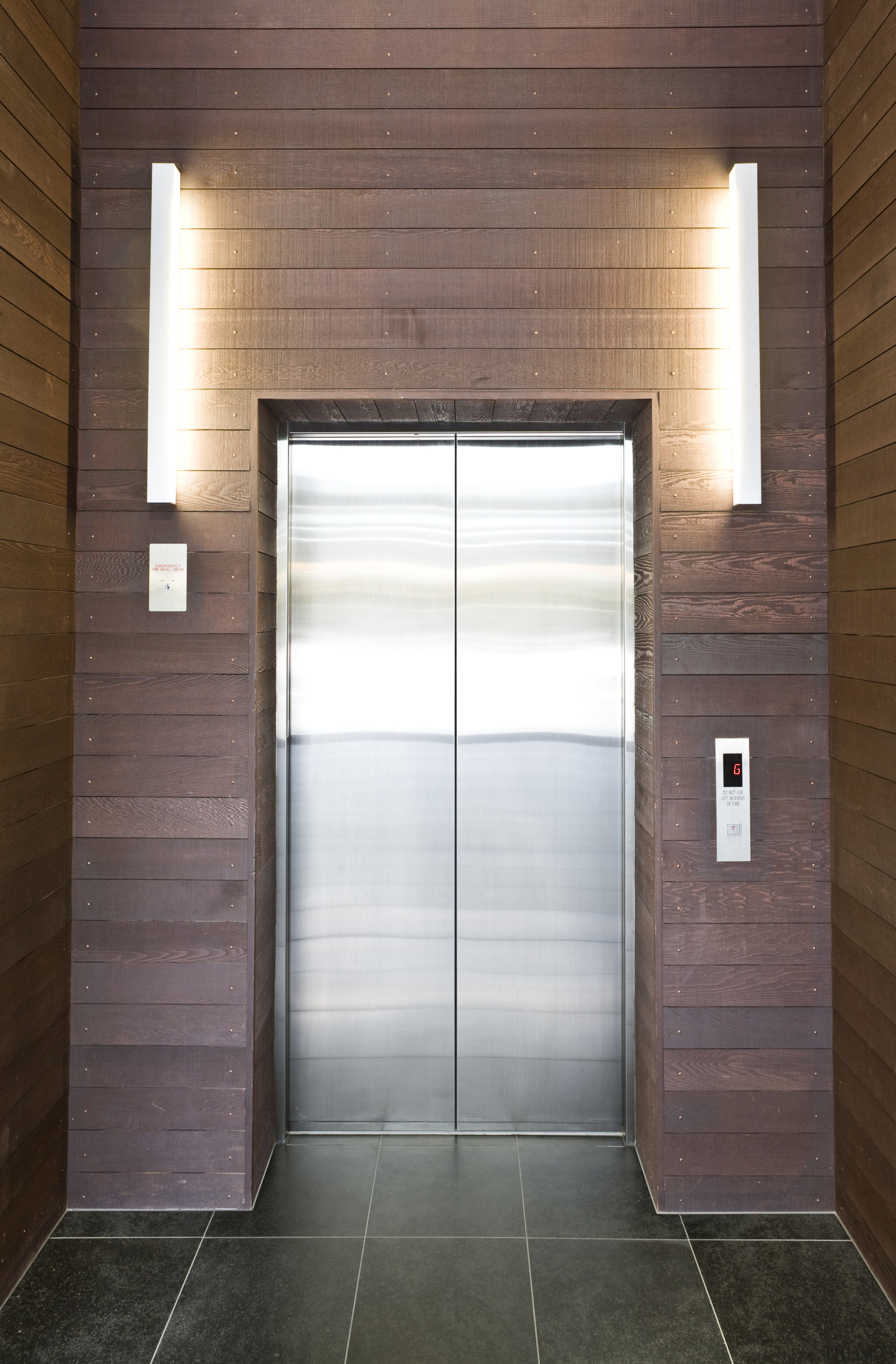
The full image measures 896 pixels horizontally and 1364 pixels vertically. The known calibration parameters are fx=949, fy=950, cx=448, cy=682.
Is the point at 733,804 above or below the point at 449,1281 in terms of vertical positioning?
above

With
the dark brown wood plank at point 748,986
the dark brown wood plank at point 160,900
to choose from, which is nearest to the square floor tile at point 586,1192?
the dark brown wood plank at point 748,986

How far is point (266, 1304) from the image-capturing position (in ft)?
7.39

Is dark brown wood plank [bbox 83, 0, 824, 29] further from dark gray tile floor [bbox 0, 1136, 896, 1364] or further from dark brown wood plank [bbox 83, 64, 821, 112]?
dark gray tile floor [bbox 0, 1136, 896, 1364]

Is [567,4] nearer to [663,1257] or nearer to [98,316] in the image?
[98,316]

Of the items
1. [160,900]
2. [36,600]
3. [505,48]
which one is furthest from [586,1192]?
[505,48]

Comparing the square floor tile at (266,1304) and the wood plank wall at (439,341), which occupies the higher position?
the wood plank wall at (439,341)

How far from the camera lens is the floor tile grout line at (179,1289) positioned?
2.12 metres

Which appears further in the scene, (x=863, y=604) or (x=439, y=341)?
(x=439, y=341)

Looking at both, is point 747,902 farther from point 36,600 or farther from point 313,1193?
point 36,600

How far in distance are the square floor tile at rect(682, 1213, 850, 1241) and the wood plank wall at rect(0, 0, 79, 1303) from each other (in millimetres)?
1750

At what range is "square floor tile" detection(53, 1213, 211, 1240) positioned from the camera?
254 centimetres

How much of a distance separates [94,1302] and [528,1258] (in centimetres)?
106

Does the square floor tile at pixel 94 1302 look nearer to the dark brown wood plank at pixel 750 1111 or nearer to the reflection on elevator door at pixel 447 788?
the reflection on elevator door at pixel 447 788

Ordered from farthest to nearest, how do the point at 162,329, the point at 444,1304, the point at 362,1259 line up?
the point at 162,329 < the point at 362,1259 < the point at 444,1304
